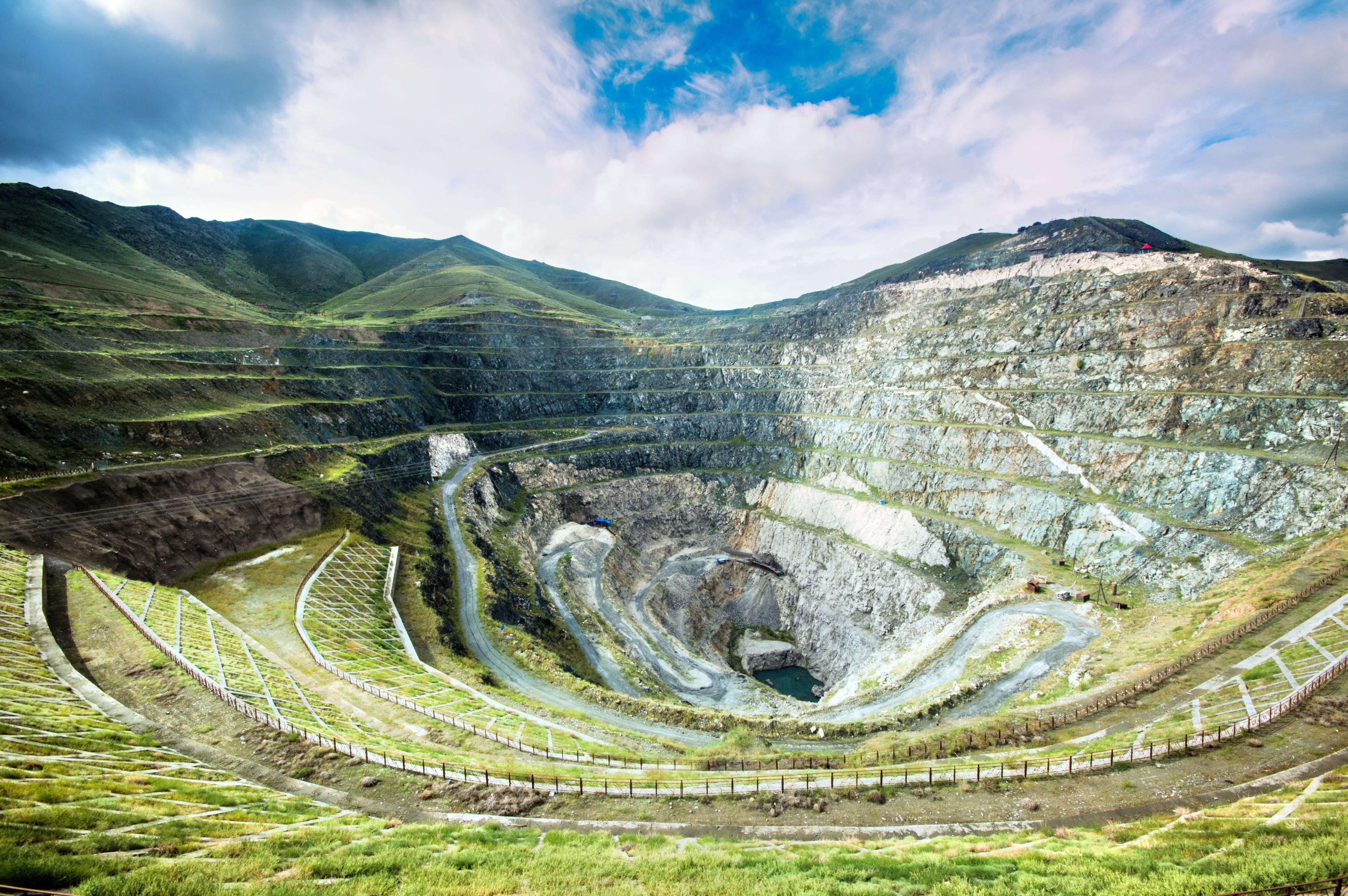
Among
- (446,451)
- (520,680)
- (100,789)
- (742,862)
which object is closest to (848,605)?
(520,680)

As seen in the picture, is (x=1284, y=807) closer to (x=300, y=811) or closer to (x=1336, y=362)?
(x=300, y=811)

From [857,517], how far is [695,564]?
25169mm

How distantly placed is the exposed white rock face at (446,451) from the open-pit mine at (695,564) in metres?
0.80

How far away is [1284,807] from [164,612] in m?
54.7


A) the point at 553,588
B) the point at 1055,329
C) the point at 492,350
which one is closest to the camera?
→ the point at 553,588

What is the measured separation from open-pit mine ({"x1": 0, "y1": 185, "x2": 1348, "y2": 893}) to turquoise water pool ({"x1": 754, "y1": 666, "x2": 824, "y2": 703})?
2.29 ft

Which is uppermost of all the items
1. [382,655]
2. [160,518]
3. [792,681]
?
[160,518]

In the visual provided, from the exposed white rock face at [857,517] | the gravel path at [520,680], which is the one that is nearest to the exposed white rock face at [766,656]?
the exposed white rock face at [857,517]

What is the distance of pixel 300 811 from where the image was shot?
18.7 m

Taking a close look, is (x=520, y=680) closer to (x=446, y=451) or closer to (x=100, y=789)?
(x=100, y=789)

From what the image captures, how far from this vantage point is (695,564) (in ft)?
271

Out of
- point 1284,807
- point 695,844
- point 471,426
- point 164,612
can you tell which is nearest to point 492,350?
point 471,426

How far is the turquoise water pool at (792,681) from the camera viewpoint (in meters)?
63.8

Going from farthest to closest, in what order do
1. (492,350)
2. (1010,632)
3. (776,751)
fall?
1. (492,350)
2. (1010,632)
3. (776,751)
